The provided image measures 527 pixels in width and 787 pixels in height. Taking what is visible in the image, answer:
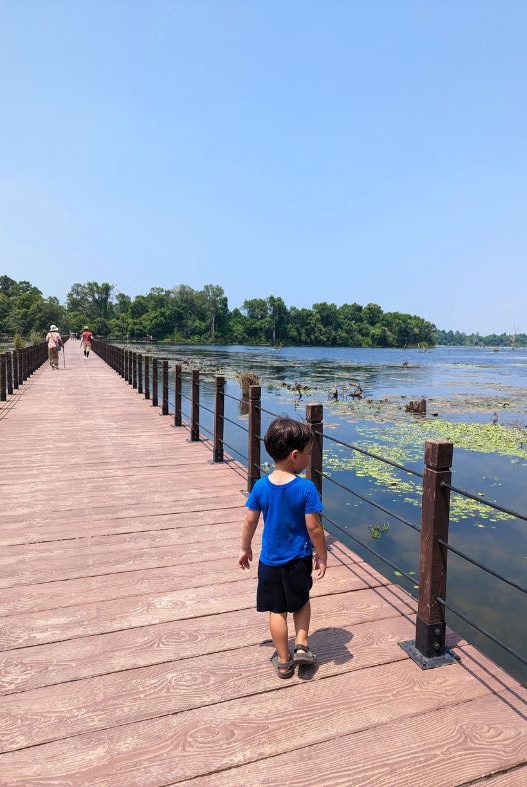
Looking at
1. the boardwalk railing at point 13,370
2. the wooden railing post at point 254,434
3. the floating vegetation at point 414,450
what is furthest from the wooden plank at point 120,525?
the boardwalk railing at point 13,370

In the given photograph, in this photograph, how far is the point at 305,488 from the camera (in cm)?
248

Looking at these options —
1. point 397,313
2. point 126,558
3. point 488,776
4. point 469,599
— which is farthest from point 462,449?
point 397,313

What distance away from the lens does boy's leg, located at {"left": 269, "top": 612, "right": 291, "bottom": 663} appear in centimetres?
250

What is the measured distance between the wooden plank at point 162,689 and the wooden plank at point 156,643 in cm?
8

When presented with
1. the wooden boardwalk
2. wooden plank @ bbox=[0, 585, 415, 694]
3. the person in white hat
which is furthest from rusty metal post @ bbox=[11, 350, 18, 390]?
wooden plank @ bbox=[0, 585, 415, 694]

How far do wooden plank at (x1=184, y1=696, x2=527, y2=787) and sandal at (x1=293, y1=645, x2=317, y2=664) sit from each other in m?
0.41

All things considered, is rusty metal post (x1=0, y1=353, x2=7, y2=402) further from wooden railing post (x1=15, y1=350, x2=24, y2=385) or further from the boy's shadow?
the boy's shadow

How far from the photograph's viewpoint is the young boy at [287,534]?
2471mm

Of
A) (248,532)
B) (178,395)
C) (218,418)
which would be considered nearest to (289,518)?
(248,532)

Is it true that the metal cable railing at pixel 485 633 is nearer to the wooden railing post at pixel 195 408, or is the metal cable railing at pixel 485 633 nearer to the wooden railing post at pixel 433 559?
the wooden railing post at pixel 433 559

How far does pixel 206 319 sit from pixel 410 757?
132 meters

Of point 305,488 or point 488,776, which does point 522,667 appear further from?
point 305,488

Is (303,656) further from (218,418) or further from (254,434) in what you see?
(218,418)

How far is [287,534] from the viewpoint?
248 cm
